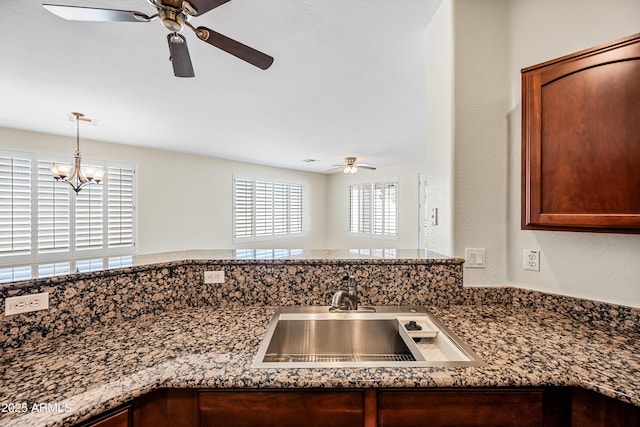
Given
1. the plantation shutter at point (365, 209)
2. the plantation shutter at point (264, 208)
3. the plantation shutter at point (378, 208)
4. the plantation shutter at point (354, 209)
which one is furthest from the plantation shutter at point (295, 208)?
the plantation shutter at point (378, 208)

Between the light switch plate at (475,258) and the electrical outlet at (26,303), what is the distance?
1.91 meters

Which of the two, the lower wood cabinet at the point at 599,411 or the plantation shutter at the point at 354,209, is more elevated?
the plantation shutter at the point at 354,209

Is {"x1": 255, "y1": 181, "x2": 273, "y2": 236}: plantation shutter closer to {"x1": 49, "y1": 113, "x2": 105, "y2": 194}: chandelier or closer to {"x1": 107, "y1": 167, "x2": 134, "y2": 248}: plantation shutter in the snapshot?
{"x1": 107, "y1": 167, "x2": 134, "y2": 248}: plantation shutter

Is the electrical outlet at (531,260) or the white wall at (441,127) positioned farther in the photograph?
the white wall at (441,127)

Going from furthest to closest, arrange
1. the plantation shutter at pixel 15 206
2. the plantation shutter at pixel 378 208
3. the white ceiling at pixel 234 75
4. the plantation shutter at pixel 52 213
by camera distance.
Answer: the plantation shutter at pixel 378 208 < the plantation shutter at pixel 52 213 < the plantation shutter at pixel 15 206 < the white ceiling at pixel 234 75

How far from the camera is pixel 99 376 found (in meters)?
0.79

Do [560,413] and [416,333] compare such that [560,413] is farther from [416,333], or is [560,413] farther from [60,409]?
[60,409]

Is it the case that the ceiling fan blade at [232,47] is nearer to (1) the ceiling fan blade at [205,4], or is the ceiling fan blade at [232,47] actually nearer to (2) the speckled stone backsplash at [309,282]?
(1) the ceiling fan blade at [205,4]

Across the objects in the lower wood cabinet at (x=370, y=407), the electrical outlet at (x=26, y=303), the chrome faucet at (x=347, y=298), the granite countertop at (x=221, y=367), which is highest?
the electrical outlet at (x=26, y=303)

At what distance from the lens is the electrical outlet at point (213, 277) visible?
4.66 ft

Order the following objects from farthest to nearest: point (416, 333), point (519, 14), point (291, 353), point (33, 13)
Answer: point (33, 13), point (519, 14), point (291, 353), point (416, 333)

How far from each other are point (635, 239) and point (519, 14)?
127 centimetres

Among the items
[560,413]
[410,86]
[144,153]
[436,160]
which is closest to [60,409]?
[560,413]

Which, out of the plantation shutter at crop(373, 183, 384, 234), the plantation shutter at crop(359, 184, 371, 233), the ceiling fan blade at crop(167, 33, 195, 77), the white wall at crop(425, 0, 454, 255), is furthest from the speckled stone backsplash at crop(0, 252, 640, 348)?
the plantation shutter at crop(359, 184, 371, 233)
